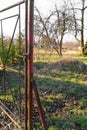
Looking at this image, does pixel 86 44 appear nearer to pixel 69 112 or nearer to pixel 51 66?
pixel 51 66

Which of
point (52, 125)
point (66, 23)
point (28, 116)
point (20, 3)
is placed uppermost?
point (66, 23)

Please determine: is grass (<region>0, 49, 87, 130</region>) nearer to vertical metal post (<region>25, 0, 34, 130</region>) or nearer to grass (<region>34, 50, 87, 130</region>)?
grass (<region>34, 50, 87, 130</region>)

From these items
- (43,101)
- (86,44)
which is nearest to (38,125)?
(43,101)

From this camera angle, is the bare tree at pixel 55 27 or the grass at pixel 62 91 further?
the bare tree at pixel 55 27

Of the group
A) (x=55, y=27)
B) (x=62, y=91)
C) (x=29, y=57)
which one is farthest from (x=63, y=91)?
(x=55, y=27)

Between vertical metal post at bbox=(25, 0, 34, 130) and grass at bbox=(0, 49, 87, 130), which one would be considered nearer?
vertical metal post at bbox=(25, 0, 34, 130)

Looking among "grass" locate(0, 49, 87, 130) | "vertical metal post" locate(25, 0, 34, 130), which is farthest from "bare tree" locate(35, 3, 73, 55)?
"vertical metal post" locate(25, 0, 34, 130)

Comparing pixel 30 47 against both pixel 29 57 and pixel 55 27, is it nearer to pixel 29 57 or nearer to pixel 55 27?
pixel 29 57

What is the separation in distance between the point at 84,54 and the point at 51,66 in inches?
262

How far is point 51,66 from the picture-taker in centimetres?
888

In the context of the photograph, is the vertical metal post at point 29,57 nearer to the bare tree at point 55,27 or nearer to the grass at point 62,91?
the grass at point 62,91

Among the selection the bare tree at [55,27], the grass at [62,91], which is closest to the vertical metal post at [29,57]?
the grass at [62,91]

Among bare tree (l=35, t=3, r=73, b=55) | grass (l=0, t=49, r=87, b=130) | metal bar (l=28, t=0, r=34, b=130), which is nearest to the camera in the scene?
metal bar (l=28, t=0, r=34, b=130)

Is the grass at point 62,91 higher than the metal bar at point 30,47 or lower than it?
lower
